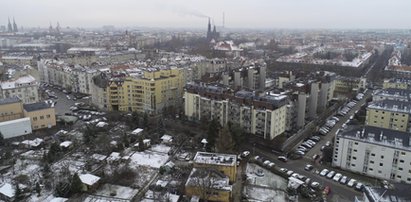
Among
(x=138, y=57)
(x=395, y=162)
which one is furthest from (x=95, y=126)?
(x=138, y=57)

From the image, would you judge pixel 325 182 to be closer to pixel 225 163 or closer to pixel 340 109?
pixel 225 163

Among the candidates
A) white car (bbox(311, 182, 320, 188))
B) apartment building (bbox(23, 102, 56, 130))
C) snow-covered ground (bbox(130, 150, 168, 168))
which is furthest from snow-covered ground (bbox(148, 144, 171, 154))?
apartment building (bbox(23, 102, 56, 130))

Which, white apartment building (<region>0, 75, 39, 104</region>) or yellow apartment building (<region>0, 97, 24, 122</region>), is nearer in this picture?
yellow apartment building (<region>0, 97, 24, 122</region>)

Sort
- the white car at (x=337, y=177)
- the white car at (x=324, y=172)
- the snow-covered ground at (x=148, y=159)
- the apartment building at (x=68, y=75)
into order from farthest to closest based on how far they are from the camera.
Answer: the apartment building at (x=68, y=75), the snow-covered ground at (x=148, y=159), the white car at (x=324, y=172), the white car at (x=337, y=177)

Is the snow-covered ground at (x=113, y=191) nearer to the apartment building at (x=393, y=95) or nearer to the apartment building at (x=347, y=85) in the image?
the apartment building at (x=393, y=95)

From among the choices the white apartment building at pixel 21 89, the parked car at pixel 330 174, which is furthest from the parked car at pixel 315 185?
the white apartment building at pixel 21 89

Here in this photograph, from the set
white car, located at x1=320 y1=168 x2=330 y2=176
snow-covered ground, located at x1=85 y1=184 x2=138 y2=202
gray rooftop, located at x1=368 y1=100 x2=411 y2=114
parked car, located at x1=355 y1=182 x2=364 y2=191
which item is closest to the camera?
snow-covered ground, located at x1=85 y1=184 x2=138 y2=202

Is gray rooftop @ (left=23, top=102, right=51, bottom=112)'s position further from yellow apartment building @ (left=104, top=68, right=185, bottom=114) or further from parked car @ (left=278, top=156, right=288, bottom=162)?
parked car @ (left=278, top=156, right=288, bottom=162)
